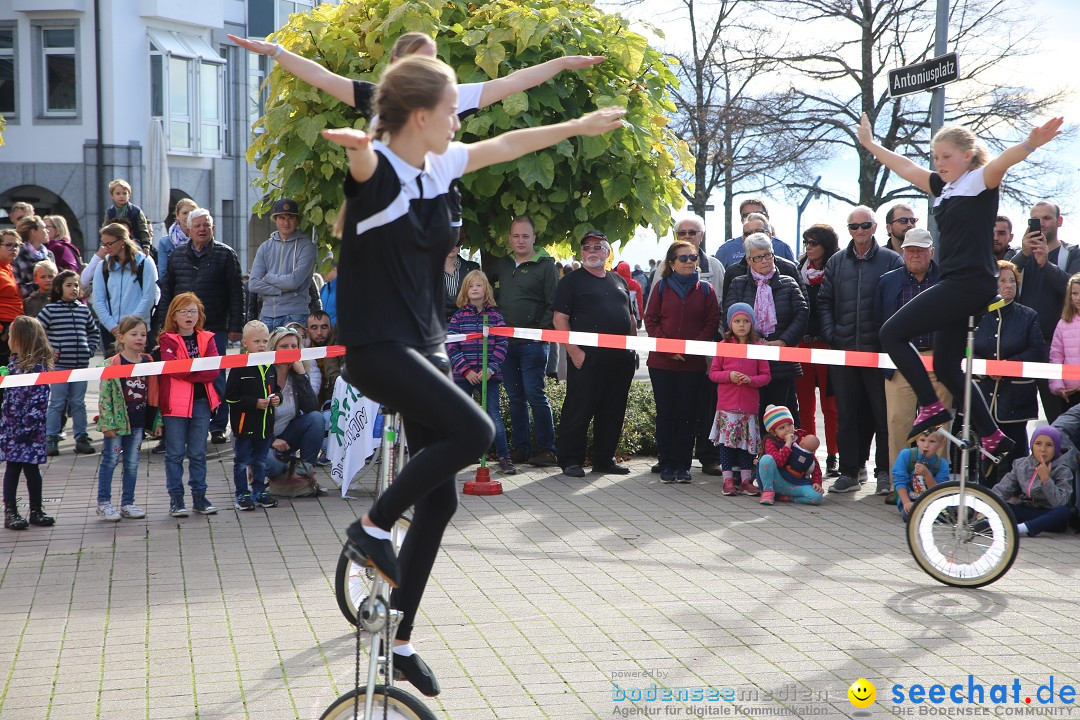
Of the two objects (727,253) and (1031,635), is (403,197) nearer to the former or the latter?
(1031,635)

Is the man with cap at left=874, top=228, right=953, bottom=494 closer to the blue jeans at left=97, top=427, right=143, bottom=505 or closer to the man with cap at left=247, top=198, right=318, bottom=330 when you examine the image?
the man with cap at left=247, top=198, right=318, bottom=330

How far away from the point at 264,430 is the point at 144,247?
5863mm

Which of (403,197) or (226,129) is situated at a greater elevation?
(226,129)

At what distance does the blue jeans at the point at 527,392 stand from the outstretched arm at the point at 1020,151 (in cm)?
518

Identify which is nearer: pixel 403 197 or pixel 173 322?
pixel 403 197

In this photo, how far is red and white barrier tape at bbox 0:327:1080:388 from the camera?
8086mm

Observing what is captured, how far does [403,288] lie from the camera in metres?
3.75

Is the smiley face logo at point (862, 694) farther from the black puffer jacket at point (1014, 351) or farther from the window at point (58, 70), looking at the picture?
the window at point (58, 70)

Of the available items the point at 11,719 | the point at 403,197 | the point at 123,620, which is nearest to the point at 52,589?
the point at 123,620

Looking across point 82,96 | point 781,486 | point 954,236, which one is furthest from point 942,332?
point 82,96

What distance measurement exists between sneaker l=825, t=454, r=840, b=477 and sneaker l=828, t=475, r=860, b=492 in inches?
26.8

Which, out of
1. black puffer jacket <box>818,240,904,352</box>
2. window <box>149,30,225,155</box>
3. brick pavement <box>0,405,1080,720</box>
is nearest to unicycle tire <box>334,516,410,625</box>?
brick pavement <box>0,405,1080,720</box>

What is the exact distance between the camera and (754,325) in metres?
9.90

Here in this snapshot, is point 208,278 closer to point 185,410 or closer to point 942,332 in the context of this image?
point 185,410
